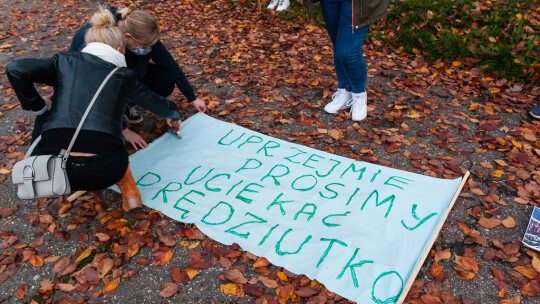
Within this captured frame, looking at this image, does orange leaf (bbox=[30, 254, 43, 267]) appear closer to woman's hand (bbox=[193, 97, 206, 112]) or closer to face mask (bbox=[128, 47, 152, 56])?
face mask (bbox=[128, 47, 152, 56])

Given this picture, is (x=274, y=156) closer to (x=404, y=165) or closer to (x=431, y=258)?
(x=404, y=165)

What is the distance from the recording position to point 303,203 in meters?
2.75

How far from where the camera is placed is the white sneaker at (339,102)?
12.8 feet

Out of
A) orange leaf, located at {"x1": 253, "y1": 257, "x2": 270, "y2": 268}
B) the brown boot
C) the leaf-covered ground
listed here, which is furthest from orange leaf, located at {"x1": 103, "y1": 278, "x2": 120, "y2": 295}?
orange leaf, located at {"x1": 253, "y1": 257, "x2": 270, "y2": 268}

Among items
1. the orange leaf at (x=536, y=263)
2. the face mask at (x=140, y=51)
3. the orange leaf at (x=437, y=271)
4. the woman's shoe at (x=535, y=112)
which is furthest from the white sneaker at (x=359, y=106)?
the face mask at (x=140, y=51)

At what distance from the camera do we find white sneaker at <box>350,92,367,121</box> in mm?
3726

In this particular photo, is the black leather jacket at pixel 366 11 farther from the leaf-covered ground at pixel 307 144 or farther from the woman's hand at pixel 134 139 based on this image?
the woman's hand at pixel 134 139

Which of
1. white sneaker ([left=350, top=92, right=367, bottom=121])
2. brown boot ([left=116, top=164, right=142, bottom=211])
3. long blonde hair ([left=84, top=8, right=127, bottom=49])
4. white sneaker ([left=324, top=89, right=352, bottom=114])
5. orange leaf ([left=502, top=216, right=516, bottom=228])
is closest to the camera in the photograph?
long blonde hair ([left=84, top=8, right=127, bottom=49])

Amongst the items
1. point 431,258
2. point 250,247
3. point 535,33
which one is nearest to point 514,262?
point 431,258

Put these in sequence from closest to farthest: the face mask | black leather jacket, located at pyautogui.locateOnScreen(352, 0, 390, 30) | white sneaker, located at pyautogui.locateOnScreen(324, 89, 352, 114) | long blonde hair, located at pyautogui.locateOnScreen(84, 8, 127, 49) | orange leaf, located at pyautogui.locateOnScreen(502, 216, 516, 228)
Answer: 1. long blonde hair, located at pyautogui.locateOnScreen(84, 8, 127, 49)
2. orange leaf, located at pyautogui.locateOnScreen(502, 216, 516, 228)
3. the face mask
4. black leather jacket, located at pyautogui.locateOnScreen(352, 0, 390, 30)
5. white sneaker, located at pyautogui.locateOnScreen(324, 89, 352, 114)

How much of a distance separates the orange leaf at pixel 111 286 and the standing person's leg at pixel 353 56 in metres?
2.61

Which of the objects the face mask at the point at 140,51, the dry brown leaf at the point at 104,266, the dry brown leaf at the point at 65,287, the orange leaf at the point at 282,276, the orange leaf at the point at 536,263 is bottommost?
the orange leaf at the point at 536,263

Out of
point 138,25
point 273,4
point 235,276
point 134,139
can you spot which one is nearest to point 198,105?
point 134,139

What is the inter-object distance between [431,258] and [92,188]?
7.67 feet
